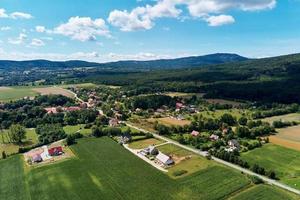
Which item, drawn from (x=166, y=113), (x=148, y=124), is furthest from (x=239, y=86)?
(x=148, y=124)

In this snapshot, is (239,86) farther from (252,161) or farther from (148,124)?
(252,161)

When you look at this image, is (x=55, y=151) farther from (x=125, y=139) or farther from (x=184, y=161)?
(x=184, y=161)

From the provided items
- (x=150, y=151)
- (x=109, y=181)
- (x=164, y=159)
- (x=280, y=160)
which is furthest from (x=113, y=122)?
(x=280, y=160)

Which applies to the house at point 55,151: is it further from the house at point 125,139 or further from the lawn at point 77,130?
the lawn at point 77,130

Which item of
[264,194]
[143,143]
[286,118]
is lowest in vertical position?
[143,143]

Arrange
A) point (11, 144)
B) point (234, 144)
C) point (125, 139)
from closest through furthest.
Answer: point (234, 144), point (125, 139), point (11, 144)
